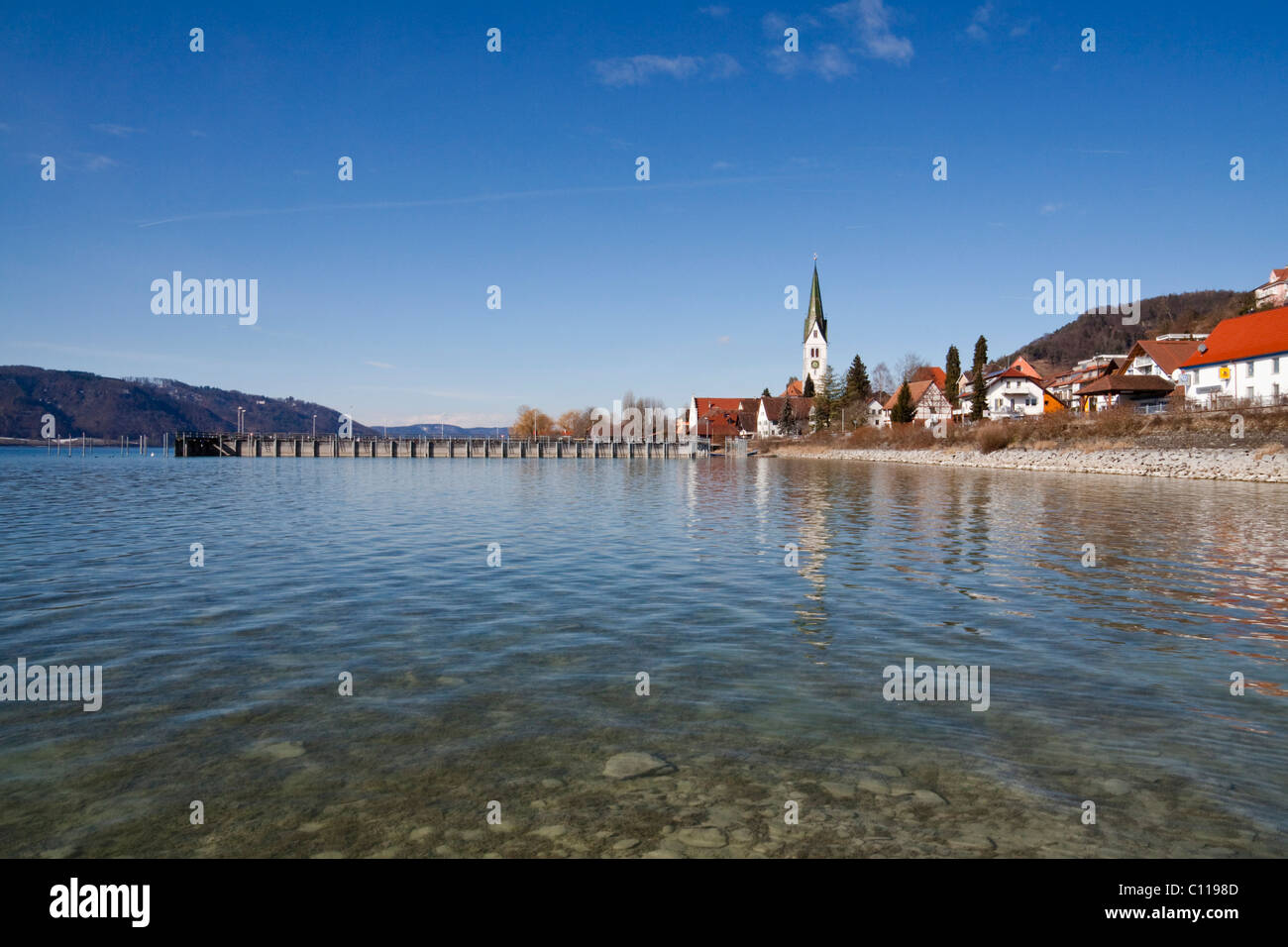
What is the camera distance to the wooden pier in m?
158

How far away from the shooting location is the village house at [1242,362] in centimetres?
7181

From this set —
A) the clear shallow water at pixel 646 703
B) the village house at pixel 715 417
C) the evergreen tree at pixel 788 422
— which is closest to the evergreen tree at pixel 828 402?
the evergreen tree at pixel 788 422

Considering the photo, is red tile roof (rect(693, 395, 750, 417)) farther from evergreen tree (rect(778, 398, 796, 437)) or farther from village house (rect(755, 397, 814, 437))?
evergreen tree (rect(778, 398, 796, 437))

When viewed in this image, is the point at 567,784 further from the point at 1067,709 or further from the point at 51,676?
the point at 51,676

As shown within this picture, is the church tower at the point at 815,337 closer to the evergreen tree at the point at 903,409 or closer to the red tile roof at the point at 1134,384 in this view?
the evergreen tree at the point at 903,409

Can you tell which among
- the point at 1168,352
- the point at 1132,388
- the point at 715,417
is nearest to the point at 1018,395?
the point at 1168,352

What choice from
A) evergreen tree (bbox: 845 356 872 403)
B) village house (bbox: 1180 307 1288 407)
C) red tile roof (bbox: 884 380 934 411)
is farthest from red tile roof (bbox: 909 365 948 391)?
village house (bbox: 1180 307 1288 407)

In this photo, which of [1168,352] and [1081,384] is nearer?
[1168,352]

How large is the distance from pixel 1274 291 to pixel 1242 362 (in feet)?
257

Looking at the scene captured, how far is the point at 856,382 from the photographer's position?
455 ft

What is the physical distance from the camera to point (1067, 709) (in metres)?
8.07

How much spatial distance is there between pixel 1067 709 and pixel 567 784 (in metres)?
5.53

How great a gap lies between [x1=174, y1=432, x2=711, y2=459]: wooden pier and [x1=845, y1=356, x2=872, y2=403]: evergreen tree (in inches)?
1319

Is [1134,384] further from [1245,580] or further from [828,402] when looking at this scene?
[1245,580]
